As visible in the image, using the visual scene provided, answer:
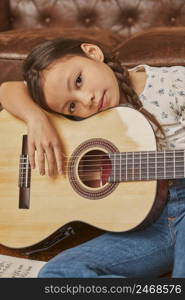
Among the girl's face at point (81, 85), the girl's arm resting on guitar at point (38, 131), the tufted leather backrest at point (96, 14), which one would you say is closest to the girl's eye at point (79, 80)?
the girl's face at point (81, 85)

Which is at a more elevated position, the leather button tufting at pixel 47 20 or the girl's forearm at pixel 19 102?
the leather button tufting at pixel 47 20

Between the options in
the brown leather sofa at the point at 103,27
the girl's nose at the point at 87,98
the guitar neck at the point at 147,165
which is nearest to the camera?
the guitar neck at the point at 147,165

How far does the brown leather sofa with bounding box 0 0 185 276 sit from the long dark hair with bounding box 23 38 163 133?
251 mm

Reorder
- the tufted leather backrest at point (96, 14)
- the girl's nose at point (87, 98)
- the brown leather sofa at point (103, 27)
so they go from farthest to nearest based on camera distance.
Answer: the tufted leather backrest at point (96, 14) < the brown leather sofa at point (103, 27) < the girl's nose at point (87, 98)

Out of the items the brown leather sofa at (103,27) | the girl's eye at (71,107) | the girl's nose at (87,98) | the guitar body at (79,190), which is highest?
the brown leather sofa at (103,27)

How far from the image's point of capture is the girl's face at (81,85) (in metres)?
0.83

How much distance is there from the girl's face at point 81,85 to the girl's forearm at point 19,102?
0.06 m

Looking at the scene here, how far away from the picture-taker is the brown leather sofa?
1132 millimetres

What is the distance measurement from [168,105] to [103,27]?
652 mm

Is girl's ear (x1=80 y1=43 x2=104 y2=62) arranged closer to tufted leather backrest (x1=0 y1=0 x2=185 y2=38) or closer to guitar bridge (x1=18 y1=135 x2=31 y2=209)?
guitar bridge (x1=18 y1=135 x2=31 y2=209)

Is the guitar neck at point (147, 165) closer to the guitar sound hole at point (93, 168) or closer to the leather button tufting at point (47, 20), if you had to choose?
the guitar sound hole at point (93, 168)

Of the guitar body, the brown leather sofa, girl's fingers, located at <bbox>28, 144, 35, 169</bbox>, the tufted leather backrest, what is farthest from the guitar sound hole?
the tufted leather backrest

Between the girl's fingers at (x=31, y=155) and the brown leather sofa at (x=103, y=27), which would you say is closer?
the girl's fingers at (x=31, y=155)

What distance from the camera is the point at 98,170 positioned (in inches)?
32.6
